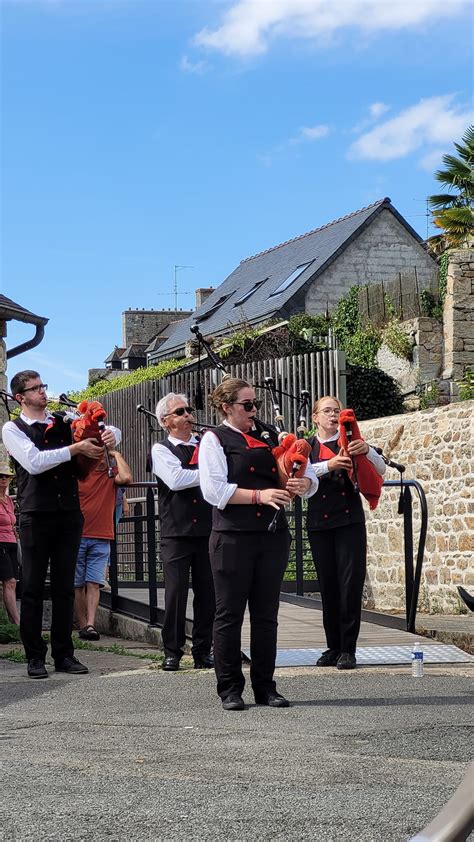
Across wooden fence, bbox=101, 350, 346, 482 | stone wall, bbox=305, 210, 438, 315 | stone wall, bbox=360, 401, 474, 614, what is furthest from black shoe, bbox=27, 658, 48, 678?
stone wall, bbox=305, 210, 438, 315

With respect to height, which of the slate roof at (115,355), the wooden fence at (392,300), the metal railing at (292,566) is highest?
the slate roof at (115,355)

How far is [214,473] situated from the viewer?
21.6ft

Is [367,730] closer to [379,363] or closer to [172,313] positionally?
[379,363]

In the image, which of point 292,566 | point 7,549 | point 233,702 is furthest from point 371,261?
point 233,702

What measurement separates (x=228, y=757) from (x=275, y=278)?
29461mm

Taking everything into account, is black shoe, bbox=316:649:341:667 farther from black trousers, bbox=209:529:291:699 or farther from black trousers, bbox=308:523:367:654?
black trousers, bbox=209:529:291:699

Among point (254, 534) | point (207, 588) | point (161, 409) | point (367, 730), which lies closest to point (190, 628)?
point (207, 588)

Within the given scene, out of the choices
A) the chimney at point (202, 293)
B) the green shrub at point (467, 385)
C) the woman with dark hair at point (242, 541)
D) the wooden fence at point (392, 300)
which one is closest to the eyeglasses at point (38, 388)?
the woman with dark hair at point (242, 541)

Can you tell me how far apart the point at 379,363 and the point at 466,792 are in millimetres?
21744

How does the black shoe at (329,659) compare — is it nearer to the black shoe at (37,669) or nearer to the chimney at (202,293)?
the black shoe at (37,669)

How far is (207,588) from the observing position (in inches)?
316

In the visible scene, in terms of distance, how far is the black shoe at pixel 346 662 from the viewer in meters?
7.80

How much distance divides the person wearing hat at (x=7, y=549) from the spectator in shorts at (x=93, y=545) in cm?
109

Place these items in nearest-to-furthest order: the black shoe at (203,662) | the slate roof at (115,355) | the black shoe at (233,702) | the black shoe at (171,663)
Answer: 1. the black shoe at (233,702)
2. the black shoe at (171,663)
3. the black shoe at (203,662)
4. the slate roof at (115,355)
